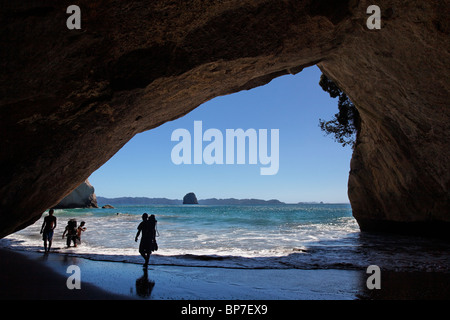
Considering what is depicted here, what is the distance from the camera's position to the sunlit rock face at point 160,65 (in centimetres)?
455

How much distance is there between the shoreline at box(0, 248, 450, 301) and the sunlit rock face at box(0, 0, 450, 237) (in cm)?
178

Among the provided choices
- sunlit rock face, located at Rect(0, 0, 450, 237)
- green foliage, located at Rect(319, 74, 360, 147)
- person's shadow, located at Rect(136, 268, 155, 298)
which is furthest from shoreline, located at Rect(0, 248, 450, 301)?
green foliage, located at Rect(319, 74, 360, 147)

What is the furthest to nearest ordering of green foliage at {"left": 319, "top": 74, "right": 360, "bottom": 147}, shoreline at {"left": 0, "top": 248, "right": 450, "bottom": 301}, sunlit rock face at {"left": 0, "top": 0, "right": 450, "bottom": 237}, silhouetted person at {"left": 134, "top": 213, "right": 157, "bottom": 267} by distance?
green foliage at {"left": 319, "top": 74, "right": 360, "bottom": 147}
silhouetted person at {"left": 134, "top": 213, "right": 157, "bottom": 267}
shoreline at {"left": 0, "top": 248, "right": 450, "bottom": 301}
sunlit rock face at {"left": 0, "top": 0, "right": 450, "bottom": 237}

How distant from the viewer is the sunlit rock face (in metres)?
4.55

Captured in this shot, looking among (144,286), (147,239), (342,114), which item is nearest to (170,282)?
(144,286)

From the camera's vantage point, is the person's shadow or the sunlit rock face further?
the person's shadow

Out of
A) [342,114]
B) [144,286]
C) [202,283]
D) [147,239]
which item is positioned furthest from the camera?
[342,114]

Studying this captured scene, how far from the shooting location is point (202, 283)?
6.19 meters

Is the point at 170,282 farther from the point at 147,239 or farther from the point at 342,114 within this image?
the point at 342,114

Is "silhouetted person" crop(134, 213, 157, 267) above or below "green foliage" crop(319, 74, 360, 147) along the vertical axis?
below

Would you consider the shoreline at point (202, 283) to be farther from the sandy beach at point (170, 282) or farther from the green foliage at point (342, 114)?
the green foliage at point (342, 114)

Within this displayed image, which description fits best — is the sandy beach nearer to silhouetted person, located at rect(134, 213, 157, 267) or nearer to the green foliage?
silhouetted person, located at rect(134, 213, 157, 267)

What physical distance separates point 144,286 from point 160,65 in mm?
4407
